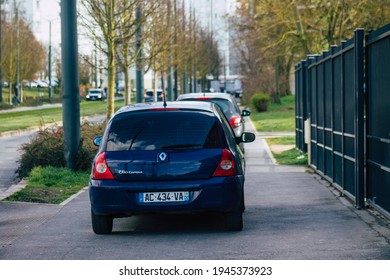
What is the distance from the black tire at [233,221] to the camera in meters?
10.2

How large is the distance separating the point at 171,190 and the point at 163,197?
12 centimetres

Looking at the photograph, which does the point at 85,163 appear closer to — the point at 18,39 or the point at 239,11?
the point at 239,11

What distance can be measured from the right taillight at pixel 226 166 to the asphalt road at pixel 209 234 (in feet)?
2.15

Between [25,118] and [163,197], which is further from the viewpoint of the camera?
[25,118]

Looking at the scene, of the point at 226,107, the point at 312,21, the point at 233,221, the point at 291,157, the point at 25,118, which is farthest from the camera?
the point at 25,118

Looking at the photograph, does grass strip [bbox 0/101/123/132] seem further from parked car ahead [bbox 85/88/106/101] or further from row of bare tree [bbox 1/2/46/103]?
parked car ahead [bbox 85/88/106/101]

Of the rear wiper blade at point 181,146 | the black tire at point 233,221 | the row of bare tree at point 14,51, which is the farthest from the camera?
the row of bare tree at point 14,51

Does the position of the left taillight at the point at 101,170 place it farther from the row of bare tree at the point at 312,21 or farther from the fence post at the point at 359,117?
the row of bare tree at the point at 312,21

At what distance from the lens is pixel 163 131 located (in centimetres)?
1014

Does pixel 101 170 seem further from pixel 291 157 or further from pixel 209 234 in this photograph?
pixel 291 157

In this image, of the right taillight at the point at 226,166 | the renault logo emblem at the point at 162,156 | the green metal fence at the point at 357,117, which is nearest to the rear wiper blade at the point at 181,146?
the renault logo emblem at the point at 162,156

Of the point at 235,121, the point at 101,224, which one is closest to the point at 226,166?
the point at 101,224
